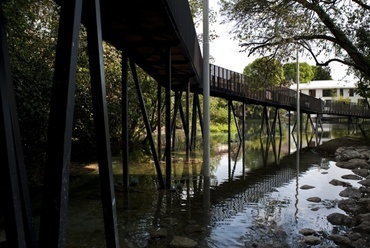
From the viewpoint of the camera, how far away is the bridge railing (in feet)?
61.8

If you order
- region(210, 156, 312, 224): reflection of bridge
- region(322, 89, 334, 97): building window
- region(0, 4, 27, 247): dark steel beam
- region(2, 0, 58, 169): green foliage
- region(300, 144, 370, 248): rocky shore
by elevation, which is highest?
region(322, 89, 334, 97): building window

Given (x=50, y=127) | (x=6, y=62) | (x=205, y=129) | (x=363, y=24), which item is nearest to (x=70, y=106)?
(x=50, y=127)

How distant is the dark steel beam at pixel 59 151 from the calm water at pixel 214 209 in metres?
2.60

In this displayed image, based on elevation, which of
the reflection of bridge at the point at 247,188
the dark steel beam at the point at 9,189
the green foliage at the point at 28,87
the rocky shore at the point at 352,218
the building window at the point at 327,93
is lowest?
the rocky shore at the point at 352,218

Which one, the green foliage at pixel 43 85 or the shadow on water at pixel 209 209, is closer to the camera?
the shadow on water at pixel 209 209

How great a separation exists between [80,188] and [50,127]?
676 centimetres

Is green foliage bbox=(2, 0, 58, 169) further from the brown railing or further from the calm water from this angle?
the brown railing

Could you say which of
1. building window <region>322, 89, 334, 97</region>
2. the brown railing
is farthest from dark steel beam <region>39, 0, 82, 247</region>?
building window <region>322, 89, 334, 97</region>

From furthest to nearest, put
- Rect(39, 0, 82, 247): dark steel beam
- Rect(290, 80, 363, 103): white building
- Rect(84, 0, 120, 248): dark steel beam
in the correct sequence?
1. Rect(290, 80, 363, 103): white building
2. Rect(84, 0, 120, 248): dark steel beam
3. Rect(39, 0, 82, 247): dark steel beam

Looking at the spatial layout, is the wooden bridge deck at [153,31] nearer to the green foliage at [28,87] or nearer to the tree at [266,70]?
the green foliage at [28,87]

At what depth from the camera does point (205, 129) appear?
1069 centimetres

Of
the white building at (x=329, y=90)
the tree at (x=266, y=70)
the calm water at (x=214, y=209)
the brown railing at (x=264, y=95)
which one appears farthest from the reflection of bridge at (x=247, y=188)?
the white building at (x=329, y=90)

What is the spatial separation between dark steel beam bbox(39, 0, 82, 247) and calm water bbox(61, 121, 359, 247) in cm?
260

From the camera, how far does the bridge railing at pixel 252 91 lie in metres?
18.8
